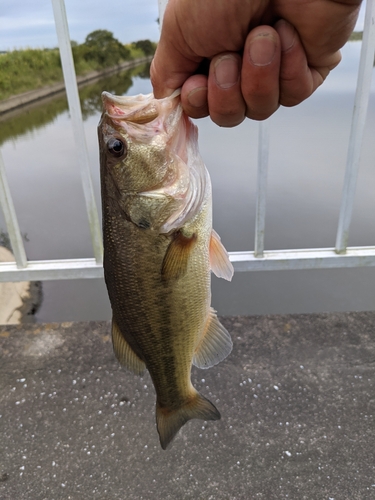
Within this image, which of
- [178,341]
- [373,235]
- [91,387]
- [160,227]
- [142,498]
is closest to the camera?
[160,227]

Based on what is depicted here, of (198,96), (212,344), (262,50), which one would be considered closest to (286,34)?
(262,50)

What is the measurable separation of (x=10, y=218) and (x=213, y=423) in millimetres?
1524

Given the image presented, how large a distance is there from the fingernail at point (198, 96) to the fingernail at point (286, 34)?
20 cm

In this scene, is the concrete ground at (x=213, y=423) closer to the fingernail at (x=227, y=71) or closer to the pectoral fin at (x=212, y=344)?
the pectoral fin at (x=212, y=344)

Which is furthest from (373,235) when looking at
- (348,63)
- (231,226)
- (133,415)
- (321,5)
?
(321,5)

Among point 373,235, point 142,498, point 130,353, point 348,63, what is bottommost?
point 142,498

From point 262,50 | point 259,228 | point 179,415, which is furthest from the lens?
point 259,228

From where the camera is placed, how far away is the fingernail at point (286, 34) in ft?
2.76

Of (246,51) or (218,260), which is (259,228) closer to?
(218,260)

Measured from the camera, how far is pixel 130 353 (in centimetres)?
139

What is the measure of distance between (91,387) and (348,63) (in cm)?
236

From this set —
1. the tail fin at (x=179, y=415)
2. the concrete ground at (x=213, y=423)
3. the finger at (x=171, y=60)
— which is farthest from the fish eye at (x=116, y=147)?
the concrete ground at (x=213, y=423)

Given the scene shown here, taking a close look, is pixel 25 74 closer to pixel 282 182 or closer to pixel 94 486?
pixel 282 182

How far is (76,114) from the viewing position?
193 centimetres
